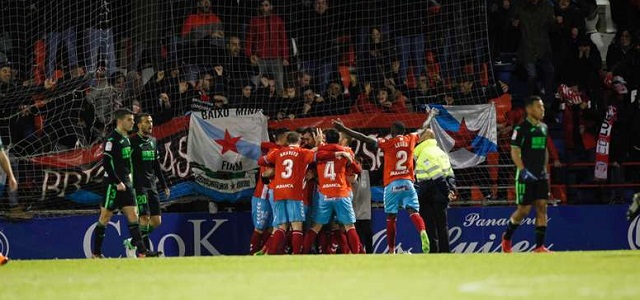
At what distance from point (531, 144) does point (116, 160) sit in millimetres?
5551

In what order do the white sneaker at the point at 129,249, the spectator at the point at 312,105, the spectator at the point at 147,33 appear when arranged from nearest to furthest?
the white sneaker at the point at 129,249 < the spectator at the point at 312,105 < the spectator at the point at 147,33

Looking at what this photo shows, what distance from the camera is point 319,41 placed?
22391 mm

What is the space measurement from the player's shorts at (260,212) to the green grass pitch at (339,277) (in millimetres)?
3890

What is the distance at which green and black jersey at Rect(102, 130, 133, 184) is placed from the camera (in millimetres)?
16484

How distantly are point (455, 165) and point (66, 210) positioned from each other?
20.8ft

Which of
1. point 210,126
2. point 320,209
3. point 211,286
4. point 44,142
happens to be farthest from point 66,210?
point 211,286

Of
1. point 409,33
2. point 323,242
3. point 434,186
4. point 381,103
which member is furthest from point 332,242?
point 409,33

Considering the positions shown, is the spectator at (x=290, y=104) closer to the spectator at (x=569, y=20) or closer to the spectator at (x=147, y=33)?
the spectator at (x=147, y=33)

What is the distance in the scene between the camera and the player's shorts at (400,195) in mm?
17703

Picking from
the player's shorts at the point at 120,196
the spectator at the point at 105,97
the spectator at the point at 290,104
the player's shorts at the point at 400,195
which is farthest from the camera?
the spectator at the point at 290,104

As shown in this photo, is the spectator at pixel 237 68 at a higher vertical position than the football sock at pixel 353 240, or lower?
higher

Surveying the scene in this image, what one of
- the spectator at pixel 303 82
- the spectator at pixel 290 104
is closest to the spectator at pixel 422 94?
the spectator at pixel 303 82

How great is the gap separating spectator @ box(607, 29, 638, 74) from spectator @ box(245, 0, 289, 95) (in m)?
6.10

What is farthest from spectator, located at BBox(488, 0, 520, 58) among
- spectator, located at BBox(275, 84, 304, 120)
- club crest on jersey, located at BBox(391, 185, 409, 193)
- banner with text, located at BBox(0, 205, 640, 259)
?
club crest on jersey, located at BBox(391, 185, 409, 193)
